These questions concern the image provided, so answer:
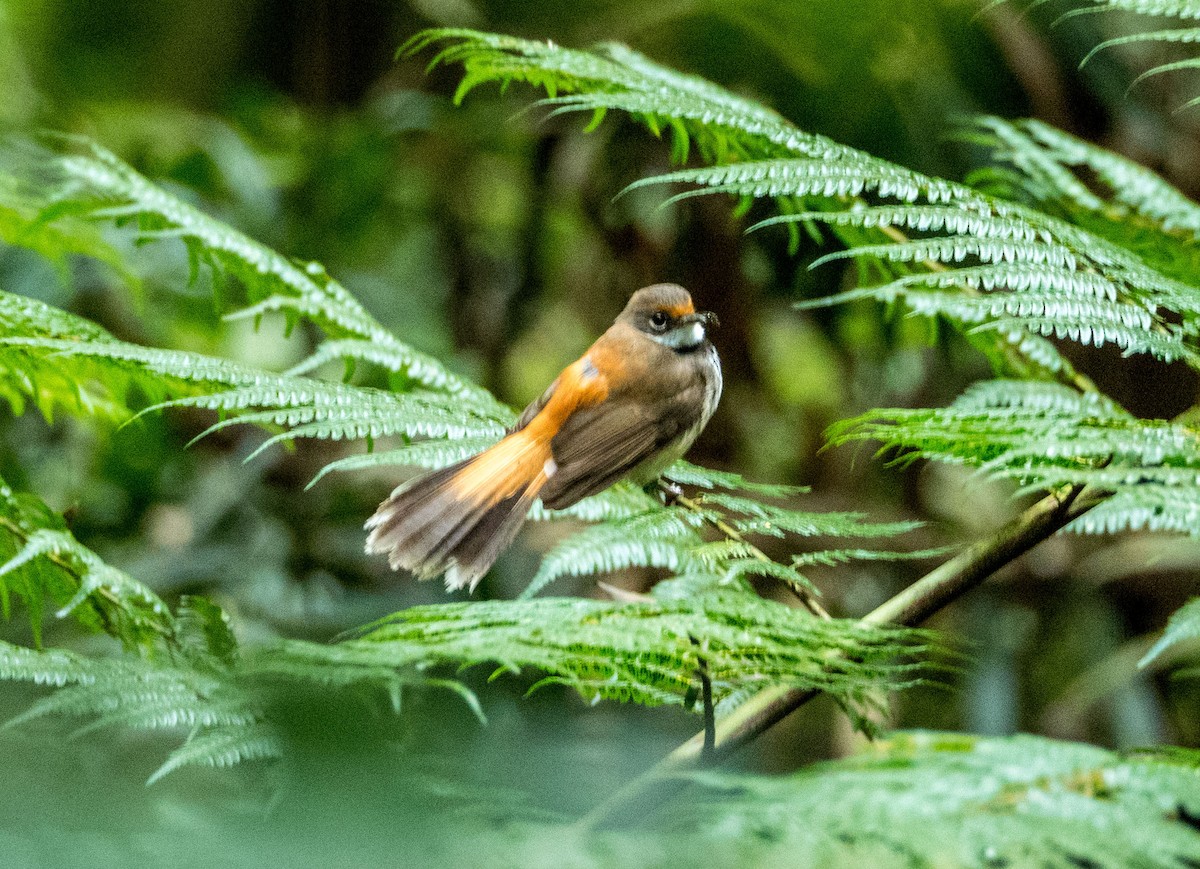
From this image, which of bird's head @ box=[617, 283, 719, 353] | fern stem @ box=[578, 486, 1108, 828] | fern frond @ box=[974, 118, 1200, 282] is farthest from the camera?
bird's head @ box=[617, 283, 719, 353]

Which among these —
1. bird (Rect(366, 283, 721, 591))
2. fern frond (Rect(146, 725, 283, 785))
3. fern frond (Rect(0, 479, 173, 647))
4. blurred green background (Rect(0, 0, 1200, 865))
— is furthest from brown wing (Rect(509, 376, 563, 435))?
blurred green background (Rect(0, 0, 1200, 865))

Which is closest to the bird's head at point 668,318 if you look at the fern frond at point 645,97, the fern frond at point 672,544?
the fern frond at point 645,97

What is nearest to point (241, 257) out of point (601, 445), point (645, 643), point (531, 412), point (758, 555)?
point (531, 412)

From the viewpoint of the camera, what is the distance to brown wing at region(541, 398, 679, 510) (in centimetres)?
162

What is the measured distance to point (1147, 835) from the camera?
0.74 m

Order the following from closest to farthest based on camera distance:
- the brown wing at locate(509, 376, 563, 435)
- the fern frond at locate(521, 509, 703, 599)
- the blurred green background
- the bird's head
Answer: the fern frond at locate(521, 509, 703, 599), the brown wing at locate(509, 376, 563, 435), the bird's head, the blurred green background

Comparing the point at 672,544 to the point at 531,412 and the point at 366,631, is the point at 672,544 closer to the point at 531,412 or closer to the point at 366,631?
the point at 366,631

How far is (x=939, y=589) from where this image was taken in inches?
43.5

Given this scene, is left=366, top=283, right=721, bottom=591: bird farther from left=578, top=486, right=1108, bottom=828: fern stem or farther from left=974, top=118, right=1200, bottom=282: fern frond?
left=974, top=118, right=1200, bottom=282: fern frond

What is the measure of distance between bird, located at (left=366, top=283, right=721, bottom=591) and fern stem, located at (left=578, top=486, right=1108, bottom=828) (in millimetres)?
486

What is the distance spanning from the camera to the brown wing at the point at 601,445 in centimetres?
162

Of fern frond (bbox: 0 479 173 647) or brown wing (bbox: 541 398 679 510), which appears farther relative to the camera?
brown wing (bbox: 541 398 679 510)

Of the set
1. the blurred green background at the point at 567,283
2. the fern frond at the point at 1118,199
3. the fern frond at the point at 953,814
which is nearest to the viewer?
the fern frond at the point at 953,814

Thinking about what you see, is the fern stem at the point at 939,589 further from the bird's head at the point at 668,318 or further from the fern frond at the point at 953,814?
the bird's head at the point at 668,318
